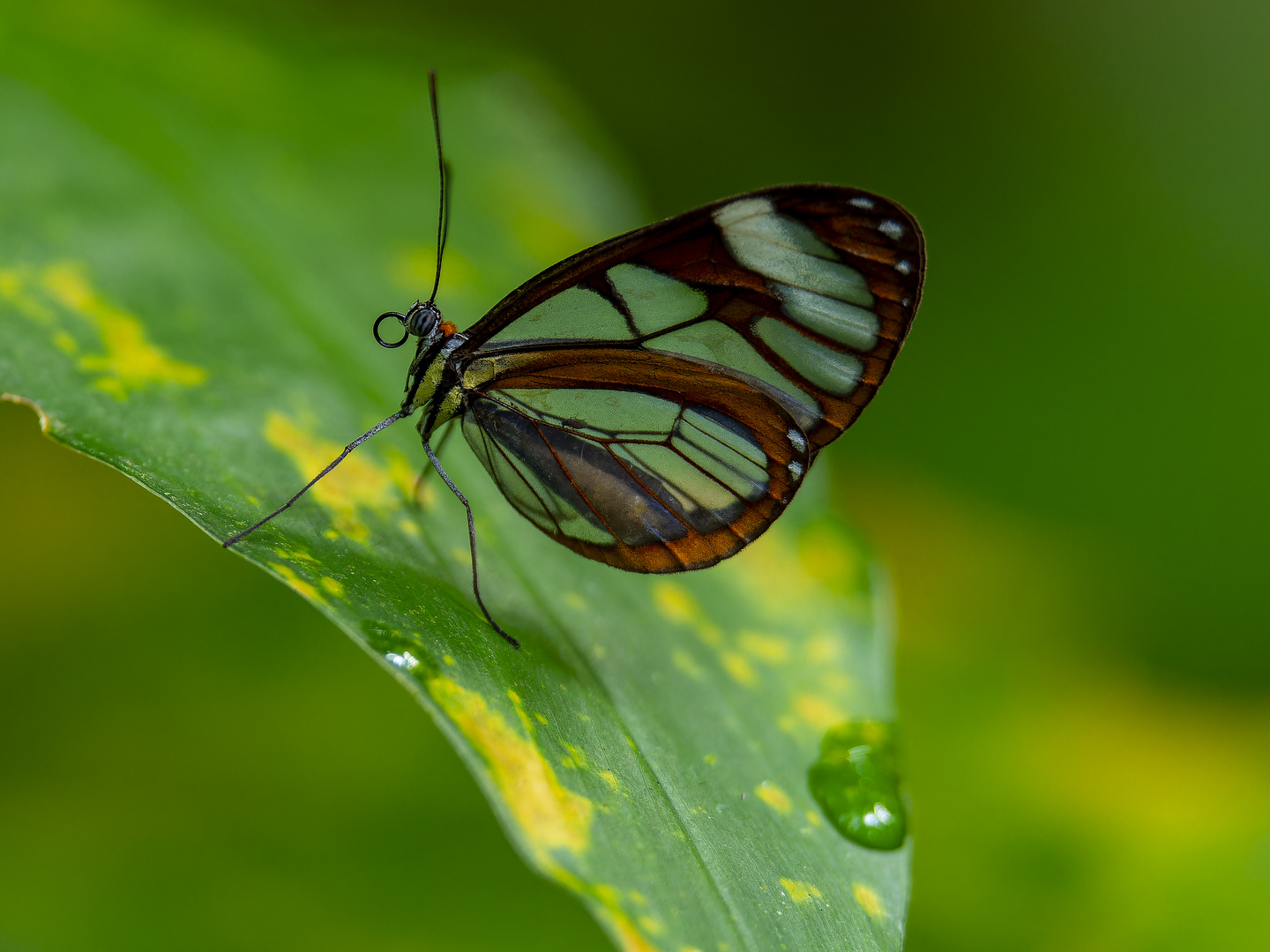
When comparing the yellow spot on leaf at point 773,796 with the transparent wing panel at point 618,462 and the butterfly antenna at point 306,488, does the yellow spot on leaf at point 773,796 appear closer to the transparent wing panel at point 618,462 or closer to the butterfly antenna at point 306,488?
the transparent wing panel at point 618,462

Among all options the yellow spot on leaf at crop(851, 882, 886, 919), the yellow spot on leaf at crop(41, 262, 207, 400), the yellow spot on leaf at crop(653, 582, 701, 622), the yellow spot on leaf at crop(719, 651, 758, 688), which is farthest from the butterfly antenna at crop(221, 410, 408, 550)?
the yellow spot on leaf at crop(851, 882, 886, 919)

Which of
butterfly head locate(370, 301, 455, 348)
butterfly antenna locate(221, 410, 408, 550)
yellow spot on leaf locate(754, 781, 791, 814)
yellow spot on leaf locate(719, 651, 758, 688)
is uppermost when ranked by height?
butterfly head locate(370, 301, 455, 348)

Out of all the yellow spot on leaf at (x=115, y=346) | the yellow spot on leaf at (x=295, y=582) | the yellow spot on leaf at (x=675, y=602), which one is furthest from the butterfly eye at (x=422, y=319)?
the yellow spot on leaf at (x=675, y=602)

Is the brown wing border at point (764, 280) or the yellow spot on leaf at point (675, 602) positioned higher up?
the brown wing border at point (764, 280)

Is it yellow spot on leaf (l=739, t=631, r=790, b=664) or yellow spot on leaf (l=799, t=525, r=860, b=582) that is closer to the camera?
yellow spot on leaf (l=739, t=631, r=790, b=664)

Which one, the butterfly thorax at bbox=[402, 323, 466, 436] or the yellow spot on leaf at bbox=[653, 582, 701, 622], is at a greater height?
the butterfly thorax at bbox=[402, 323, 466, 436]

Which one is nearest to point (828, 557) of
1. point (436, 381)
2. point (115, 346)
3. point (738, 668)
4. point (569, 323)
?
point (738, 668)

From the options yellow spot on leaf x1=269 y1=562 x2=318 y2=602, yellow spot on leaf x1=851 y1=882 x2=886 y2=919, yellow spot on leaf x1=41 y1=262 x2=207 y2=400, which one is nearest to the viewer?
yellow spot on leaf x1=269 y1=562 x2=318 y2=602

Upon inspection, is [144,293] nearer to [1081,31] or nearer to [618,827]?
[618,827]

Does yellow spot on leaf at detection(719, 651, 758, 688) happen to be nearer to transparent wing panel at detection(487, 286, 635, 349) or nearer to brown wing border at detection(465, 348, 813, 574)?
brown wing border at detection(465, 348, 813, 574)
